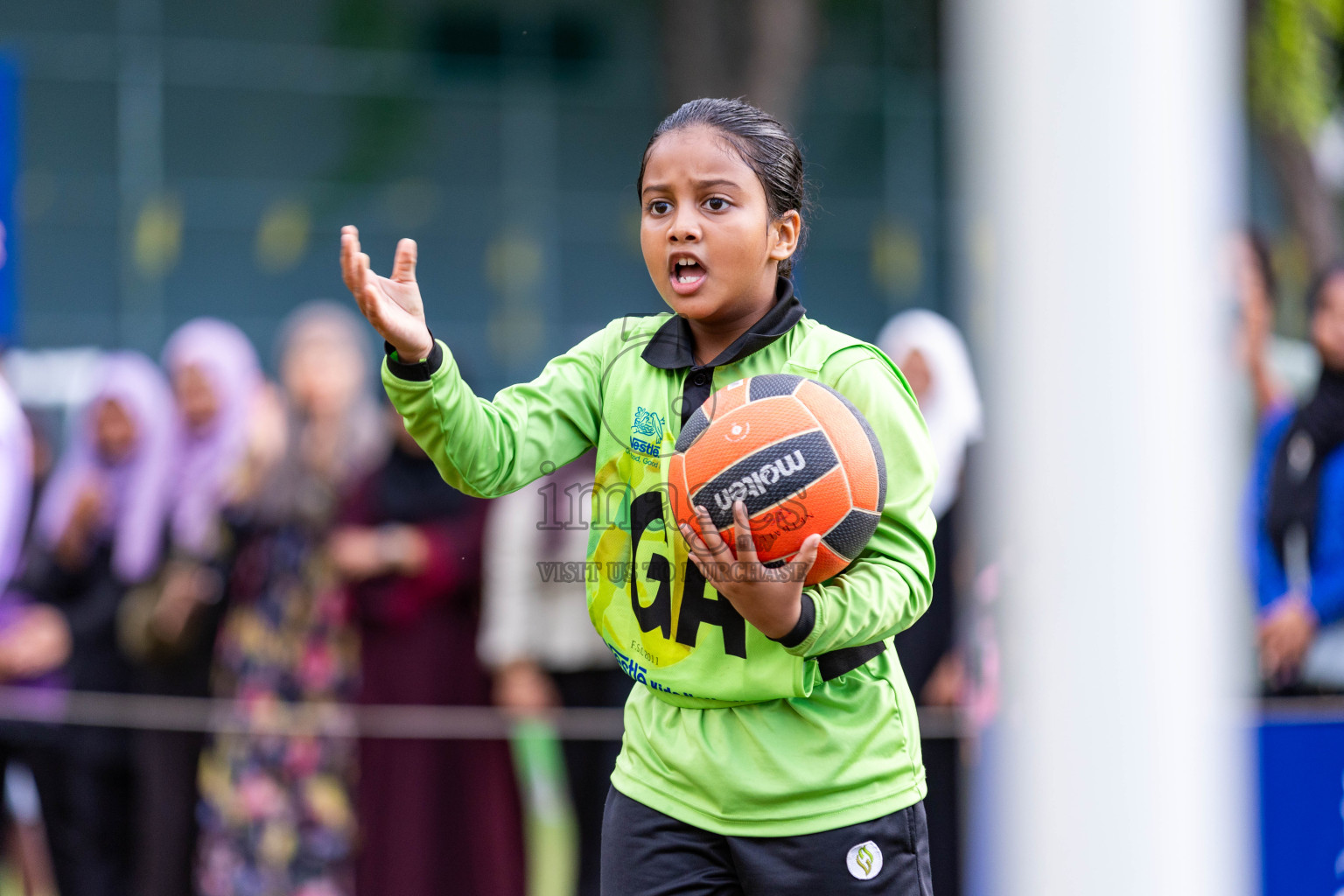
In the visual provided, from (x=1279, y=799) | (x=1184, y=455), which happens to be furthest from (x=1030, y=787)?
(x=1279, y=799)

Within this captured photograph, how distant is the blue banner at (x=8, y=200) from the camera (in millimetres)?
4984

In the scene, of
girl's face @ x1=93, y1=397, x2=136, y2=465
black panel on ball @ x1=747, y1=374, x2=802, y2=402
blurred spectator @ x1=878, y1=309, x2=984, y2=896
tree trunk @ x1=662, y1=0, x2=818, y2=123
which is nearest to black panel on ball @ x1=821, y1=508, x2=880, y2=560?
black panel on ball @ x1=747, y1=374, x2=802, y2=402

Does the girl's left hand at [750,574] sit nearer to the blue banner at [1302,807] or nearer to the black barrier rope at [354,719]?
the blue banner at [1302,807]

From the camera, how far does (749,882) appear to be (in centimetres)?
260

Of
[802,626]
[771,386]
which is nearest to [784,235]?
[771,386]

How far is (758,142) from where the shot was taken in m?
2.70

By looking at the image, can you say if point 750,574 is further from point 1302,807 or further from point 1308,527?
point 1308,527

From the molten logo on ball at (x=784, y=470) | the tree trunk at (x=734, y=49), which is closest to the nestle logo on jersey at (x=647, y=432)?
the molten logo on ball at (x=784, y=470)

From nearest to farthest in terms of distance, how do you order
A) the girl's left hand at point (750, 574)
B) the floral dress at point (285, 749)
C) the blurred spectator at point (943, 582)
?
the girl's left hand at point (750, 574), the blurred spectator at point (943, 582), the floral dress at point (285, 749)

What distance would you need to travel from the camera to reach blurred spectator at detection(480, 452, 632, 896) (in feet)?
18.4

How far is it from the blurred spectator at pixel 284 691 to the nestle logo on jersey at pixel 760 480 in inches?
141

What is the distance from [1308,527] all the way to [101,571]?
473 centimetres

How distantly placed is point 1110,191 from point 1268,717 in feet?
12.3

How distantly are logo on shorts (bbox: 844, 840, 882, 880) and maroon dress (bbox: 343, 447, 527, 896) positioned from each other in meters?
3.29
